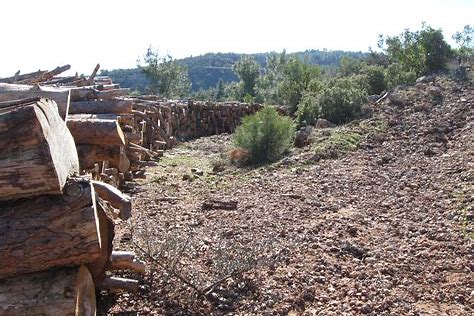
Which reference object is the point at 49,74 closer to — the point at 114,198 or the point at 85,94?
the point at 85,94

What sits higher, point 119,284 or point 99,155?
point 99,155

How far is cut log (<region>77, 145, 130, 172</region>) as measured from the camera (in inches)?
222

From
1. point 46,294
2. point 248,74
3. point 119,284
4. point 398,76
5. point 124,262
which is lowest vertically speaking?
point 119,284

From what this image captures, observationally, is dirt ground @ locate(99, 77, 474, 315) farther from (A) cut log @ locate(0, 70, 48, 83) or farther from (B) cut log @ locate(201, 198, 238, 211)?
(A) cut log @ locate(0, 70, 48, 83)

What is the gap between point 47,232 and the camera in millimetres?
2883

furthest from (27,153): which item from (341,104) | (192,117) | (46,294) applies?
(192,117)

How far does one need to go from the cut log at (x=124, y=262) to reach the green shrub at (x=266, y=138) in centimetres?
659

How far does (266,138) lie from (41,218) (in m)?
7.79

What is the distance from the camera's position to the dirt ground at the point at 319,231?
4.04 m

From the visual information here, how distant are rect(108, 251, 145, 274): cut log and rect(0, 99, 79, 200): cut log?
42.8 inches

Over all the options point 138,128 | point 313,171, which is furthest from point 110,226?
point 138,128

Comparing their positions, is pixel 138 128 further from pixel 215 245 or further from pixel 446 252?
pixel 446 252

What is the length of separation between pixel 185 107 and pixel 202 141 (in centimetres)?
155

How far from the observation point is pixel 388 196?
7.12 m
